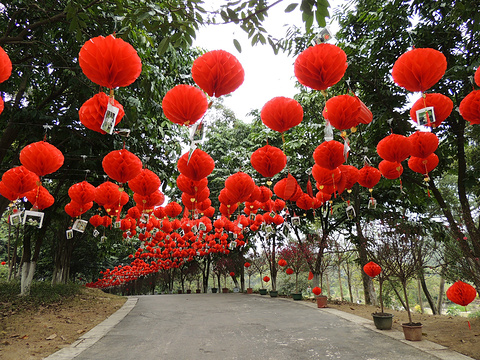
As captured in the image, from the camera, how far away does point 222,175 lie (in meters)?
18.3

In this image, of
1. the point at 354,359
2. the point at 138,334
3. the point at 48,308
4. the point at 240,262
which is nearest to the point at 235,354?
the point at 354,359

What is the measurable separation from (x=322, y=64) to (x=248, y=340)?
6.57m

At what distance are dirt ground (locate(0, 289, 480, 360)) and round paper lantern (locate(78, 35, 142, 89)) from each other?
590cm

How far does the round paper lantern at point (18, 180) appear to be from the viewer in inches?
225

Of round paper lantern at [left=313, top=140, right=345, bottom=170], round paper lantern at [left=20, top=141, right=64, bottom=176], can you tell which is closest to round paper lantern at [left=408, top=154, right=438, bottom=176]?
round paper lantern at [left=313, top=140, right=345, bottom=170]

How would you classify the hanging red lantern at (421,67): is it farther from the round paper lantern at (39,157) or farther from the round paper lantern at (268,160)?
the round paper lantern at (39,157)

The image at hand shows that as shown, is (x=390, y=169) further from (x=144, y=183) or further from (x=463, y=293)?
(x=144, y=183)

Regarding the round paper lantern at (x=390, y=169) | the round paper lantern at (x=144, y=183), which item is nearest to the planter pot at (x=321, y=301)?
the round paper lantern at (x=390, y=169)

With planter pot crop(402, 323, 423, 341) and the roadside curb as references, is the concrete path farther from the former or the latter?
planter pot crop(402, 323, 423, 341)

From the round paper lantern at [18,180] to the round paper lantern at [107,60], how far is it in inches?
149

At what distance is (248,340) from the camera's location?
7207mm

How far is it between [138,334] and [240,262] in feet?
52.7

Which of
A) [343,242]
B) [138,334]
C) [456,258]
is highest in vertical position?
[343,242]

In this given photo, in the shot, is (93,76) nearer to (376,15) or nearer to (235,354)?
(235,354)
